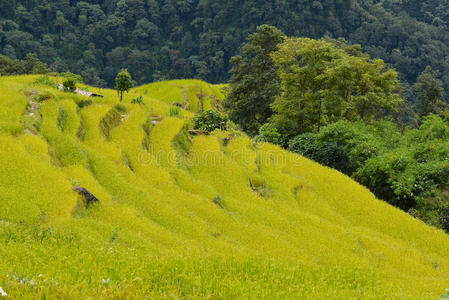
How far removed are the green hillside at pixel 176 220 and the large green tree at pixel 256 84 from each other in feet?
40.5

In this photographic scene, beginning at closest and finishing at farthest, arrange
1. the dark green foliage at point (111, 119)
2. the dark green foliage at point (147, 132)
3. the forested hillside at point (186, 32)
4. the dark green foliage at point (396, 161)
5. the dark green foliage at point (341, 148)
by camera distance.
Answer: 1. the dark green foliage at point (147, 132)
2. the dark green foliage at point (111, 119)
3. the dark green foliage at point (396, 161)
4. the dark green foliage at point (341, 148)
5. the forested hillside at point (186, 32)

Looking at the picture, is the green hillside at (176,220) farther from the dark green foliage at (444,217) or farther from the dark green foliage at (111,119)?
the dark green foliage at (444,217)

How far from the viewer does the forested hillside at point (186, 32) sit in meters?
72.8

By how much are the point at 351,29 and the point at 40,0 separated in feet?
221

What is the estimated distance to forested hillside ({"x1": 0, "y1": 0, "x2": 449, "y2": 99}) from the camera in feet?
239

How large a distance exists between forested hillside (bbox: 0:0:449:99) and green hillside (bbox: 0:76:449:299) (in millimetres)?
63321

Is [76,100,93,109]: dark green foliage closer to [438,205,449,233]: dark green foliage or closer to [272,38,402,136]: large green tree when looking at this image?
[272,38,402,136]: large green tree

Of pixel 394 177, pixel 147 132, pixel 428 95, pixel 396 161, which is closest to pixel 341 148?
pixel 396 161

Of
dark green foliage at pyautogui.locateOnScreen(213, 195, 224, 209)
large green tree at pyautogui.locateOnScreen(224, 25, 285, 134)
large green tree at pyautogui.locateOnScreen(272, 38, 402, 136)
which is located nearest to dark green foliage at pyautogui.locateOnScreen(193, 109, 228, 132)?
large green tree at pyautogui.locateOnScreen(272, 38, 402, 136)

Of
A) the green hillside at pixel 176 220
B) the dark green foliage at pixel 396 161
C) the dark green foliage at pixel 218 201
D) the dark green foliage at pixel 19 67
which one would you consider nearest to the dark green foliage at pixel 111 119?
the green hillside at pixel 176 220

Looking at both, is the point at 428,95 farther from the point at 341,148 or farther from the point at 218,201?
the point at 218,201

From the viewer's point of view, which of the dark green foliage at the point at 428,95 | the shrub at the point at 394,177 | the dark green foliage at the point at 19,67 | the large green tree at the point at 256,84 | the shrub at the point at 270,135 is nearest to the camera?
the shrub at the point at 394,177

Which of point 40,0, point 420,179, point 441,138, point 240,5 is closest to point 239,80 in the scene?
point 441,138

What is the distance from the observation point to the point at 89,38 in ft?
257
